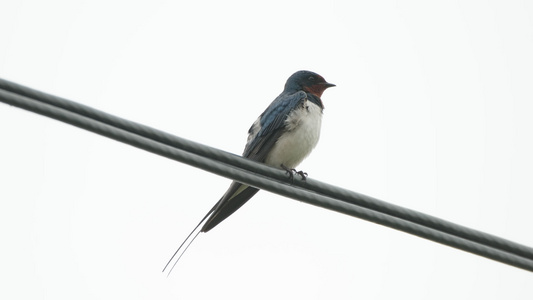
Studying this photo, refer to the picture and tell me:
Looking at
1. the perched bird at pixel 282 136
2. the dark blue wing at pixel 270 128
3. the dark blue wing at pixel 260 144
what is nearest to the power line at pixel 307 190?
the dark blue wing at pixel 260 144

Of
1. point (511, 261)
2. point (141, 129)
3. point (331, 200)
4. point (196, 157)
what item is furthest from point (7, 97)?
point (511, 261)

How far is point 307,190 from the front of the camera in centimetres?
360

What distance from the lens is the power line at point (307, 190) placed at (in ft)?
9.86

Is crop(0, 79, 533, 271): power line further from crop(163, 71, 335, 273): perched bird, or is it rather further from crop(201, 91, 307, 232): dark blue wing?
crop(163, 71, 335, 273): perched bird

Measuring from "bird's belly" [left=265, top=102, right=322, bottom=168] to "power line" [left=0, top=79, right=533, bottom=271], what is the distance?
2.10m

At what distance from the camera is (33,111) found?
9.23 feet

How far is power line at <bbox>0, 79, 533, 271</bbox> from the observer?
300 centimetres

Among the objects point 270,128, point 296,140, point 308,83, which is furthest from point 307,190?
point 308,83

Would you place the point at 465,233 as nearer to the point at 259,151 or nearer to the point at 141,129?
the point at 141,129

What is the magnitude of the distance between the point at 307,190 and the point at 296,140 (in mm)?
2336

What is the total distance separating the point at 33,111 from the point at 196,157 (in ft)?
2.30

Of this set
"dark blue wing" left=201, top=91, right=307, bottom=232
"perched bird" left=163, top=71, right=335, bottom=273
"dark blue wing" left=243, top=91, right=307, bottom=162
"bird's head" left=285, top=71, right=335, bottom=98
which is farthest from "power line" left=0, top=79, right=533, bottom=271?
"bird's head" left=285, top=71, right=335, bottom=98

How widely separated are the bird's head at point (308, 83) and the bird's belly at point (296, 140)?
79cm

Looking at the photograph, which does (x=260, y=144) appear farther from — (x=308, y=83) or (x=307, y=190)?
(x=307, y=190)
